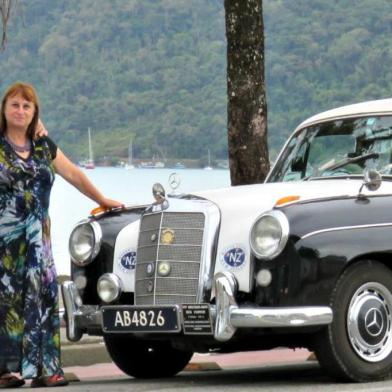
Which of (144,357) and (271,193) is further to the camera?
(144,357)

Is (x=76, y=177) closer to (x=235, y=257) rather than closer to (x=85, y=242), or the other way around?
(x=85, y=242)

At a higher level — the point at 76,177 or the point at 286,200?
the point at 76,177

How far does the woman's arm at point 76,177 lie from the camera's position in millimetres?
9867

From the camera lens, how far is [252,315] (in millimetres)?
8648

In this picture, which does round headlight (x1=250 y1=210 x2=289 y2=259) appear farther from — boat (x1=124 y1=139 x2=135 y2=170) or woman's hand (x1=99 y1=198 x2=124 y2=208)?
boat (x1=124 y1=139 x2=135 y2=170)

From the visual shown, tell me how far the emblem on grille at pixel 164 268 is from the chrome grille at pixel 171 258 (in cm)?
2

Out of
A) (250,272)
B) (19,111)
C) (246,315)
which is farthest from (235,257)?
(19,111)

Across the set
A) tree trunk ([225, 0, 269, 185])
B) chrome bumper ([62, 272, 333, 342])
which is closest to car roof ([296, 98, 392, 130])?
chrome bumper ([62, 272, 333, 342])

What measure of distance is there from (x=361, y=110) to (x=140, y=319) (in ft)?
7.60

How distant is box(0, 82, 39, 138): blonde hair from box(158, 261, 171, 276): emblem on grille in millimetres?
1167

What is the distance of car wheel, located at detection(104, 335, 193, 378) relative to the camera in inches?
395

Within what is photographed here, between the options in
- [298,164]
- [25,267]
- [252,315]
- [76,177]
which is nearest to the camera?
[252,315]

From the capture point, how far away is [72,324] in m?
9.74

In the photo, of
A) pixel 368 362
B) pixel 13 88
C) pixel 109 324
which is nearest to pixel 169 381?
pixel 109 324
